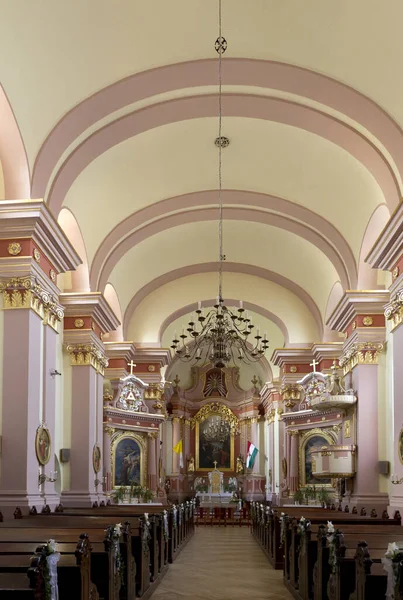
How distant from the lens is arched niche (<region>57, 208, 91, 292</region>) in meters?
14.9

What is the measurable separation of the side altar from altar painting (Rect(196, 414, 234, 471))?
59cm

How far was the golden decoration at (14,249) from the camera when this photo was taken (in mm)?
11195

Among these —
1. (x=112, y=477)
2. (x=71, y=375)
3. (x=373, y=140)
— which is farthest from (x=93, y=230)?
(x=112, y=477)

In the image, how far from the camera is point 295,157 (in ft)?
45.6

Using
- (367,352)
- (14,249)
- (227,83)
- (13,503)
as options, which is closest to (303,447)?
(367,352)

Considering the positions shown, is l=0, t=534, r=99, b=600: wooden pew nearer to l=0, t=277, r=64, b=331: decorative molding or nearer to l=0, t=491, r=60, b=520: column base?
l=0, t=491, r=60, b=520: column base

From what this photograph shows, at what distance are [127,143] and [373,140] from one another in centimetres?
393

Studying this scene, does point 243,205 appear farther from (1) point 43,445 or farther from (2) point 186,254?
(1) point 43,445

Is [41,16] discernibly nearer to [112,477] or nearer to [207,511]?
[112,477]

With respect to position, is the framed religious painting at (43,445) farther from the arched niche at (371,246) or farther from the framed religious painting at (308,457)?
the framed religious painting at (308,457)

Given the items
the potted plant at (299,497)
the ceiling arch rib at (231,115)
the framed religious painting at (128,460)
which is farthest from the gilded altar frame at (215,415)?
the ceiling arch rib at (231,115)

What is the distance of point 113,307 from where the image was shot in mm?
20438

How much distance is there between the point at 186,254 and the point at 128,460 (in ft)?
19.0

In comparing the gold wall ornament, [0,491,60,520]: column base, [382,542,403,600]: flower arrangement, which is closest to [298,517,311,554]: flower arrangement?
[382,542,403,600]: flower arrangement
